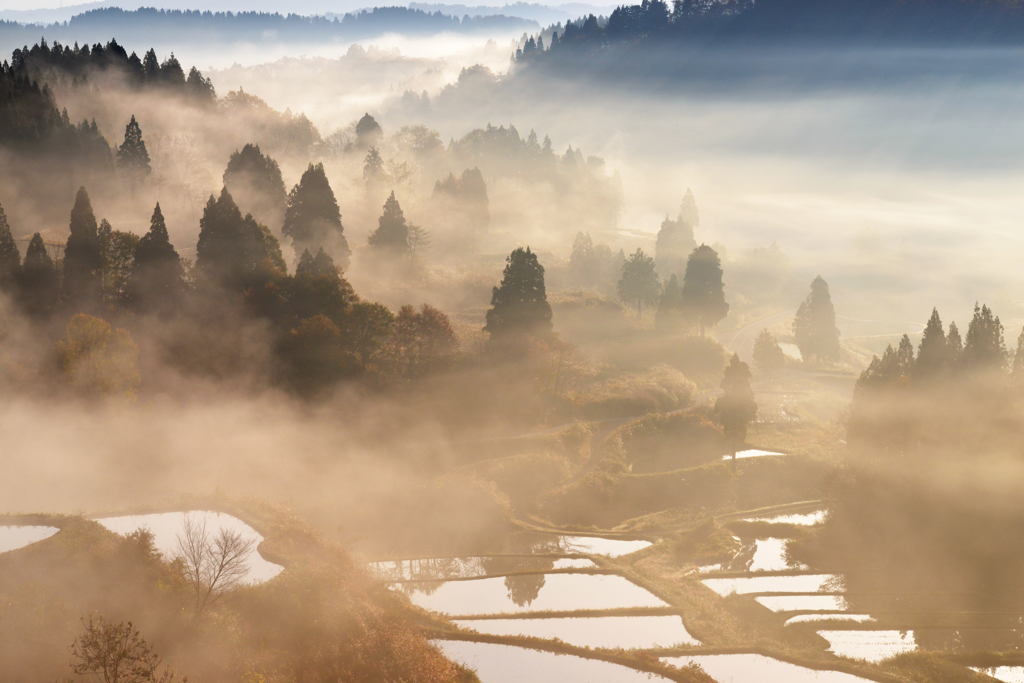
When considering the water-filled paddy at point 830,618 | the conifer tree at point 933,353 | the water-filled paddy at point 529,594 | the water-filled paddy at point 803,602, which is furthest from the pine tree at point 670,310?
the water-filled paddy at point 830,618

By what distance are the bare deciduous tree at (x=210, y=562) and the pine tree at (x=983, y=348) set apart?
71137 mm

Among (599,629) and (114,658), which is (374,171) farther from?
(114,658)

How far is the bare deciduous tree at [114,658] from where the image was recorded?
39.4 metres

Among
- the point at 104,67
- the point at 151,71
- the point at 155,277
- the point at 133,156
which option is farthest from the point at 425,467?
the point at 104,67

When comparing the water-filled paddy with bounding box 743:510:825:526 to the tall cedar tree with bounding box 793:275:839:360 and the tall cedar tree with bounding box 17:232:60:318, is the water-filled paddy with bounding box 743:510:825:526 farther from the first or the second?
the tall cedar tree with bounding box 17:232:60:318

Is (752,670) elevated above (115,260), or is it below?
below

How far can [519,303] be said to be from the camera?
11019 cm

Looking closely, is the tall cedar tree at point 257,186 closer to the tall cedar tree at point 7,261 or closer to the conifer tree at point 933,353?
the tall cedar tree at point 7,261

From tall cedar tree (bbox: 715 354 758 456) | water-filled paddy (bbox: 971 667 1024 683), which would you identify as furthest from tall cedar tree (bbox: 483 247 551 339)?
water-filled paddy (bbox: 971 667 1024 683)

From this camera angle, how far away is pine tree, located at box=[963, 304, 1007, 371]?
89938 millimetres

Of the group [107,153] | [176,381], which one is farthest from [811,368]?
[107,153]

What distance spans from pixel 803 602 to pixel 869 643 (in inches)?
269

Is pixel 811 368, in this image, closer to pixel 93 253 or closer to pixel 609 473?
pixel 609 473

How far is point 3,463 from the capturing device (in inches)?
2862
